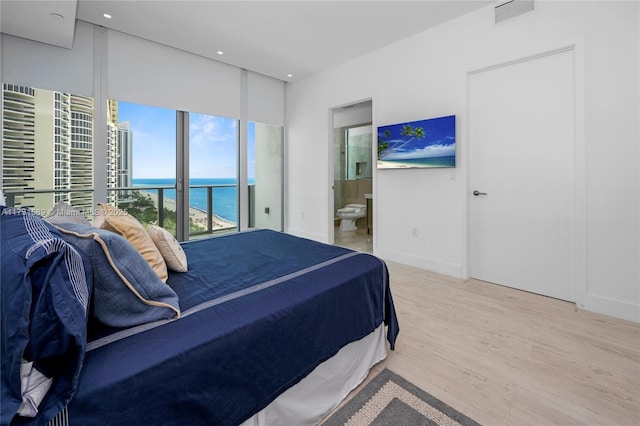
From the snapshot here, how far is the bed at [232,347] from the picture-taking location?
77cm

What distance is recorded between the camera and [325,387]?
1.42 meters

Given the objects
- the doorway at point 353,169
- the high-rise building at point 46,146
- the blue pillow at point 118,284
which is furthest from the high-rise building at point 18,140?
the doorway at point 353,169

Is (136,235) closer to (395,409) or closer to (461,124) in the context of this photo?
(395,409)

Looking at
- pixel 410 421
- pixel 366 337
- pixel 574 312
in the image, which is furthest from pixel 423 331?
pixel 574 312

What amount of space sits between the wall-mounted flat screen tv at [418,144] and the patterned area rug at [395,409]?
251cm

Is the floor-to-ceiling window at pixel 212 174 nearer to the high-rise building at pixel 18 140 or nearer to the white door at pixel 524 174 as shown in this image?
the high-rise building at pixel 18 140

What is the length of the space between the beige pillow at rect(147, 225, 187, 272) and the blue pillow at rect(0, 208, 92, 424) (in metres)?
A: 0.77

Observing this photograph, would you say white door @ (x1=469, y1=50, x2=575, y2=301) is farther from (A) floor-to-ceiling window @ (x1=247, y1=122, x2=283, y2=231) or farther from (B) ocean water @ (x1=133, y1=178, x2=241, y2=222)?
(B) ocean water @ (x1=133, y1=178, x2=241, y2=222)

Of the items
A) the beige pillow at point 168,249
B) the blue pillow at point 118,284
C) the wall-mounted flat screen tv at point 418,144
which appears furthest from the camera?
the wall-mounted flat screen tv at point 418,144

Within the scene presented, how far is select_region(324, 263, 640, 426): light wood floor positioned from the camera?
1.45m

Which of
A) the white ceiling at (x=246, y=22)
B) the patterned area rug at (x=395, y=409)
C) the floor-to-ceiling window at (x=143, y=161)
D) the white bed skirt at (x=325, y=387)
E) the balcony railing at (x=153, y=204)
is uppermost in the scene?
the white ceiling at (x=246, y=22)

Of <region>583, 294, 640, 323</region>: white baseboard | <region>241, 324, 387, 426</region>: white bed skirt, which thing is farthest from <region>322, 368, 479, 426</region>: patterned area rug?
<region>583, 294, 640, 323</region>: white baseboard

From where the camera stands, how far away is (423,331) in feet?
7.09

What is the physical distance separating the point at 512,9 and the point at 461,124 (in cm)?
111
